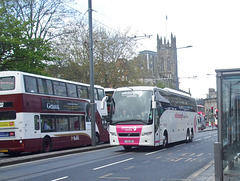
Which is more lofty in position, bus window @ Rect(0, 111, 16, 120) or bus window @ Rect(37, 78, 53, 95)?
bus window @ Rect(37, 78, 53, 95)

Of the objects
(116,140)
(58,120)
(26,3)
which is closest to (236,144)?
(116,140)

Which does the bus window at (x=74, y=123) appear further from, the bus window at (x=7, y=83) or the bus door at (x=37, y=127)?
the bus window at (x=7, y=83)

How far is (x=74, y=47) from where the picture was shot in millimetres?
41250

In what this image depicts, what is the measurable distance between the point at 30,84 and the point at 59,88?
A: 3089mm

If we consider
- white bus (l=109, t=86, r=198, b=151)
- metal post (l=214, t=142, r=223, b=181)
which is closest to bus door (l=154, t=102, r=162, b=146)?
white bus (l=109, t=86, r=198, b=151)

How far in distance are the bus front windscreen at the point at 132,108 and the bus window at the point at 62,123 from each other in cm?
410

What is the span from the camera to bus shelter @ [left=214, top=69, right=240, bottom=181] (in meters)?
7.69

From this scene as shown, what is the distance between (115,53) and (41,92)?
23.0 metres

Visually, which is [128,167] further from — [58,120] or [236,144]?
[58,120]

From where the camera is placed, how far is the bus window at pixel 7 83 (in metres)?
17.8

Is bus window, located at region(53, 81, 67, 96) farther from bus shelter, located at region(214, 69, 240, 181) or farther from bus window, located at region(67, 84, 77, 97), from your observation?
bus shelter, located at region(214, 69, 240, 181)

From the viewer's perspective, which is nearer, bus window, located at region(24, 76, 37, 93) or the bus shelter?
the bus shelter

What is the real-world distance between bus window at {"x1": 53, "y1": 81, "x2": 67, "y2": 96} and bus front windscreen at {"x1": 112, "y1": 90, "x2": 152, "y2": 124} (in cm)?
403

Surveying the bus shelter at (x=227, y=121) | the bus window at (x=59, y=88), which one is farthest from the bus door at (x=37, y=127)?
the bus shelter at (x=227, y=121)
